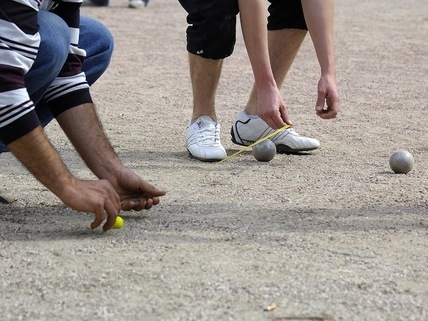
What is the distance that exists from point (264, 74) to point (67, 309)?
1803 mm

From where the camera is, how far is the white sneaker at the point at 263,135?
5.28 m

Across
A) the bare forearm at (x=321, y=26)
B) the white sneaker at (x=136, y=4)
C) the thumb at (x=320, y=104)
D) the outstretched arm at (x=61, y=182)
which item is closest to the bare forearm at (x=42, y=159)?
the outstretched arm at (x=61, y=182)

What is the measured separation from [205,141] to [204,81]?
33 centimetres

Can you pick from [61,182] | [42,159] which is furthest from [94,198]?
[42,159]

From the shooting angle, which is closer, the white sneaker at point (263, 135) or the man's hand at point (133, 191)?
the man's hand at point (133, 191)

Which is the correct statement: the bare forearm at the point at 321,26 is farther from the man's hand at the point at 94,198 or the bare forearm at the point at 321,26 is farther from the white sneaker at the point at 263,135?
the man's hand at the point at 94,198

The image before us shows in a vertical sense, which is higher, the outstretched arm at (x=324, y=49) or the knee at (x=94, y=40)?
the knee at (x=94, y=40)

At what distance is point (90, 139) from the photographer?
386 cm

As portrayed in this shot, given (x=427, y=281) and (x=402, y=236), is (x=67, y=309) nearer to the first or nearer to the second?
(x=427, y=281)

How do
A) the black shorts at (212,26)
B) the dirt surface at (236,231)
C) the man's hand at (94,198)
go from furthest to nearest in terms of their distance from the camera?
1. the black shorts at (212,26)
2. the man's hand at (94,198)
3. the dirt surface at (236,231)

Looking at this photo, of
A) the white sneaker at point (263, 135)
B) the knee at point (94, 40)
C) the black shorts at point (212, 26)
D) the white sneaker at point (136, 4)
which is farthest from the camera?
the white sneaker at point (136, 4)

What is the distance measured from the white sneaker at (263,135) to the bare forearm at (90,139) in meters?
1.57

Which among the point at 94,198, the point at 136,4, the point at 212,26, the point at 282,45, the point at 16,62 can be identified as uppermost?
the point at 16,62

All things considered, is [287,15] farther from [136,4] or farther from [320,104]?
[136,4]
